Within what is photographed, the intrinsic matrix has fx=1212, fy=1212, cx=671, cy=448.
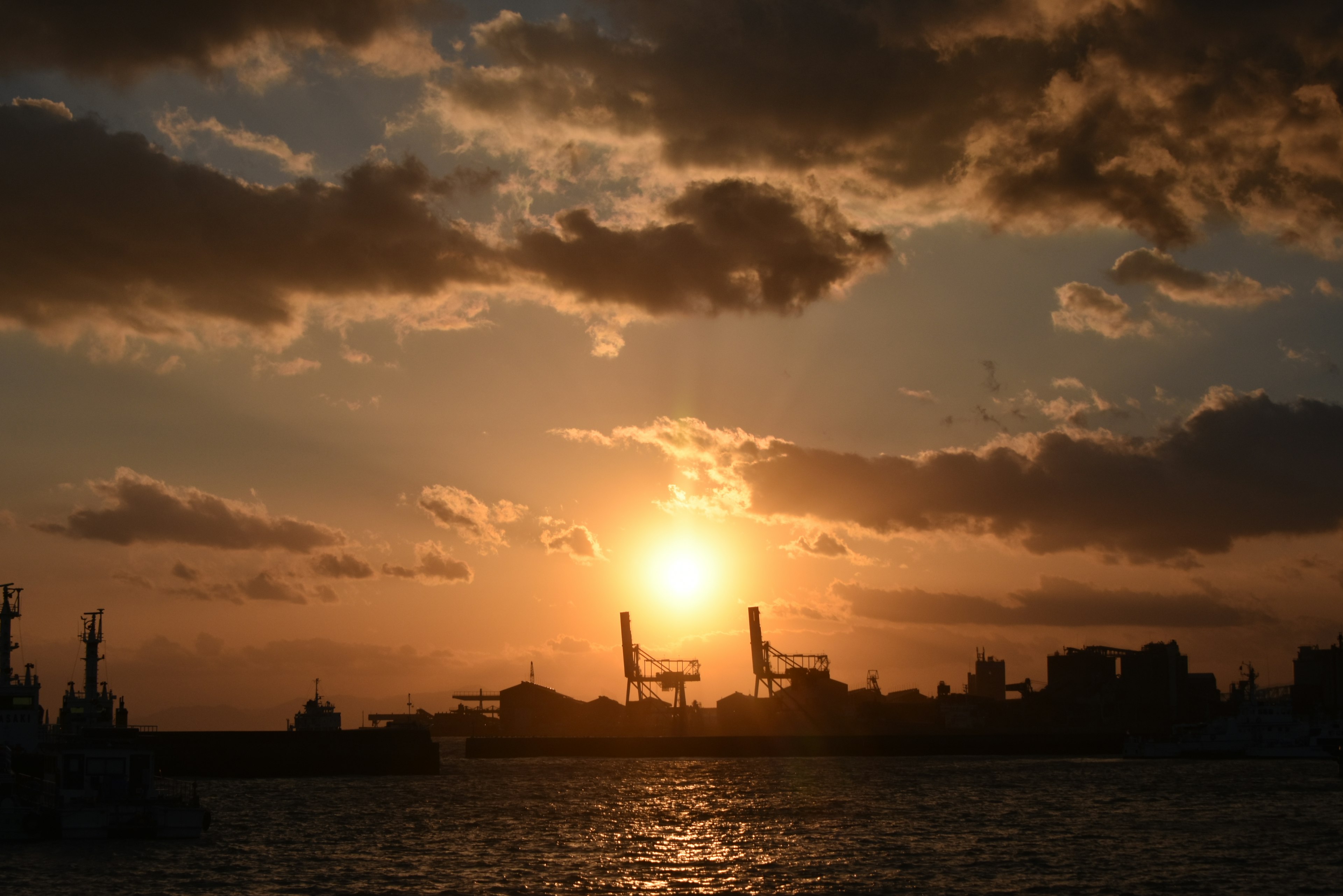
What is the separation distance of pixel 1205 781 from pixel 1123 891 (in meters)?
Answer: 60.4

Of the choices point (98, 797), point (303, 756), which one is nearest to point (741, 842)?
point (98, 797)

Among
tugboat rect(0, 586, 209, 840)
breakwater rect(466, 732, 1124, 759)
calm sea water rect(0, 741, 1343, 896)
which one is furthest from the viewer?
breakwater rect(466, 732, 1124, 759)

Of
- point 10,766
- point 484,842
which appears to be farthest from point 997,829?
point 10,766

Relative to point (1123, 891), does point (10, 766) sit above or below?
above

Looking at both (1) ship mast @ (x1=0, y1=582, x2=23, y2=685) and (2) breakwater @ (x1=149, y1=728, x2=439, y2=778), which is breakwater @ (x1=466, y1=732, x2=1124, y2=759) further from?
(1) ship mast @ (x1=0, y1=582, x2=23, y2=685)

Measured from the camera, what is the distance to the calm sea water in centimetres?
4369

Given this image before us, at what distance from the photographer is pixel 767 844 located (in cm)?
5453

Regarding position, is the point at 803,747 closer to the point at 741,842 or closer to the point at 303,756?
the point at 303,756

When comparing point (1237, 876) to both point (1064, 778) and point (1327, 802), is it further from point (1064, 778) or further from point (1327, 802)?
point (1064, 778)

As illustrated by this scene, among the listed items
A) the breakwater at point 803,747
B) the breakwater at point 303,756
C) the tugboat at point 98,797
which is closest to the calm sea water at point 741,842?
the tugboat at point 98,797

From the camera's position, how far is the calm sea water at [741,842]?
43.7 meters

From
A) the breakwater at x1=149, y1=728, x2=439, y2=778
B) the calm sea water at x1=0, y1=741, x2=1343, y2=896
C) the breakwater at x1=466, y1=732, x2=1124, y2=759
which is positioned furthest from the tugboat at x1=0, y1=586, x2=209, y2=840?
the breakwater at x1=466, y1=732, x2=1124, y2=759

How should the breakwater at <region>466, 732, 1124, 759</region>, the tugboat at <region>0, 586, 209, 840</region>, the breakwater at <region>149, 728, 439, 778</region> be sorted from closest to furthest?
1. the tugboat at <region>0, 586, 209, 840</region>
2. the breakwater at <region>149, 728, 439, 778</region>
3. the breakwater at <region>466, 732, 1124, 759</region>

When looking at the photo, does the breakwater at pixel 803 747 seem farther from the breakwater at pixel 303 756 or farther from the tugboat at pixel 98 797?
the tugboat at pixel 98 797
